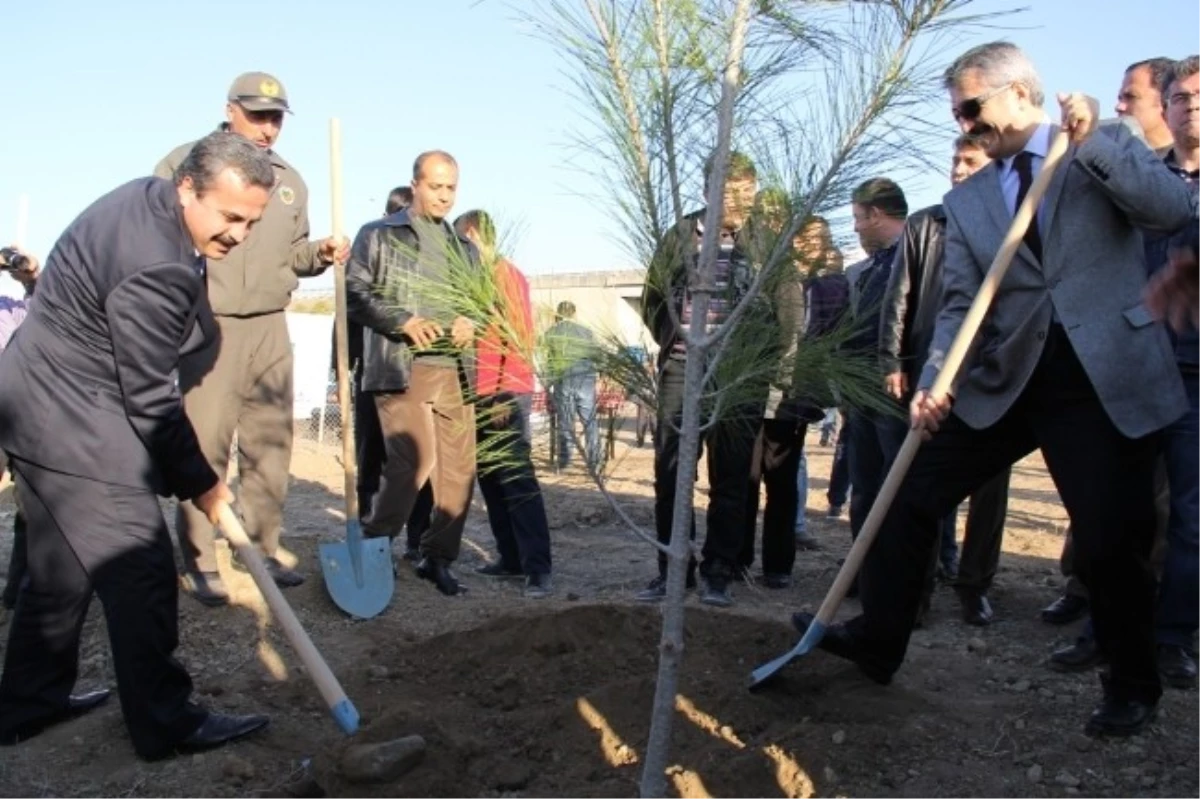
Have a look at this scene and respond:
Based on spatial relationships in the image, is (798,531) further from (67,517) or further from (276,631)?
(67,517)

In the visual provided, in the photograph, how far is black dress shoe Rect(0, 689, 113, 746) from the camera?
3.37 m

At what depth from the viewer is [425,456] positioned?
5.10 metres

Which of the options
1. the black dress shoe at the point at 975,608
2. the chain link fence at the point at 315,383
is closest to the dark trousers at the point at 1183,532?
the black dress shoe at the point at 975,608

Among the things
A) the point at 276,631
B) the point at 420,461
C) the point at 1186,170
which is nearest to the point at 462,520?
the point at 420,461

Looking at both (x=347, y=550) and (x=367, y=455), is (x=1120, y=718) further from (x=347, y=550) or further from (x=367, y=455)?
(x=367, y=455)

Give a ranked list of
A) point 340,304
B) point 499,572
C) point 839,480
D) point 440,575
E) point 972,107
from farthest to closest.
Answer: point 839,480, point 499,572, point 440,575, point 340,304, point 972,107

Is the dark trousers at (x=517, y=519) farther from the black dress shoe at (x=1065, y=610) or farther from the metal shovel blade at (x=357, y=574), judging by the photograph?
the black dress shoe at (x=1065, y=610)

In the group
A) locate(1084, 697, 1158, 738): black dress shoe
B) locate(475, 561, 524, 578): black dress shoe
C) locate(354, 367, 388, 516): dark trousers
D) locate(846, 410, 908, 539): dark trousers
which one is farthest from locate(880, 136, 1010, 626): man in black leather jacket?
locate(354, 367, 388, 516): dark trousers

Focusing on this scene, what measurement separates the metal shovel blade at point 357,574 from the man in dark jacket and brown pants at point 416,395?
282mm

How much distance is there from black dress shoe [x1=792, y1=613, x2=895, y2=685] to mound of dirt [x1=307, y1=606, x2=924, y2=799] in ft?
0.25

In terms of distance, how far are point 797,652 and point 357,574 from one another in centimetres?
208

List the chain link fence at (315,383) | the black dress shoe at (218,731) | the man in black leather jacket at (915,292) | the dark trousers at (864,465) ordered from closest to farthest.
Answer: the black dress shoe at (218,731), the man in black leather jacket at (915,292), the dark trousers at (864,465), the chain link fence at (315,383)

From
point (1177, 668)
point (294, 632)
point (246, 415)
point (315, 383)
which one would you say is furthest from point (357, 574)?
point (315, 383)

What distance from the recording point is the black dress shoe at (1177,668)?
3.63 m
